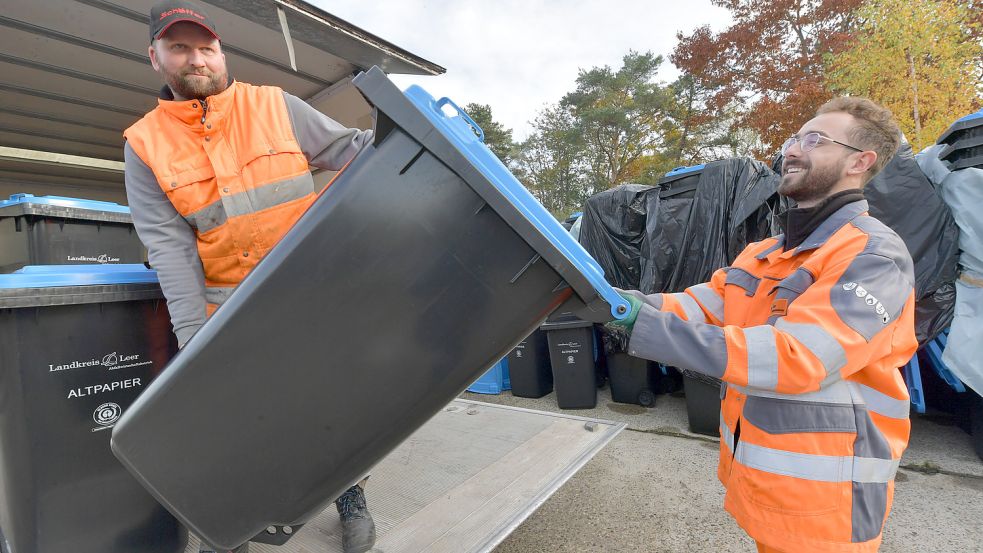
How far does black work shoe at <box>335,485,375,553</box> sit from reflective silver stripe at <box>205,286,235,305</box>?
0.73 metres

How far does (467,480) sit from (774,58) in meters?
14.1

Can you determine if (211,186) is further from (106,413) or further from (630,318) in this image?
(630,318)

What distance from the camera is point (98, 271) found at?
50.9 inches

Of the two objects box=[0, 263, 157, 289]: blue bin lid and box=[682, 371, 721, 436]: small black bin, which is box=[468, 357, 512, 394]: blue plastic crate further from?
box=[0, 263, 157, 289]: blue bin lid

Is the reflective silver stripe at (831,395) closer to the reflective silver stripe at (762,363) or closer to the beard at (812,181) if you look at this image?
the reflective silver stripe at (762,363)

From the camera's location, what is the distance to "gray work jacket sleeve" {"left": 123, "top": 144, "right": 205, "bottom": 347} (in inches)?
51.4

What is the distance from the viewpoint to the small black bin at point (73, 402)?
115cm

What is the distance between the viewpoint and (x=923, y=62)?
7.35 meters

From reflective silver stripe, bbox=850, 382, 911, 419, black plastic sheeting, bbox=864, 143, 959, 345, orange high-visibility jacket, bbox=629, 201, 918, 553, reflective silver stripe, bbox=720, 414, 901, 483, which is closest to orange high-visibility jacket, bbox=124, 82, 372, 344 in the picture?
orange high-visibility jacket, bbox=629, 201, 918, 553

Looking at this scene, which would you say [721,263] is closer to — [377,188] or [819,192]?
[819,192]

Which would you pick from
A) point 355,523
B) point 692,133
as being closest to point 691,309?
point 355,523

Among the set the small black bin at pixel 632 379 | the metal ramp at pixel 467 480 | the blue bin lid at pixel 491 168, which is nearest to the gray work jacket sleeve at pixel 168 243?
the metal ramp at pixel 467 480

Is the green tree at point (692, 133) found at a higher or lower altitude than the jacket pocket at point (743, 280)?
higher

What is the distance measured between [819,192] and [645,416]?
2.92m
